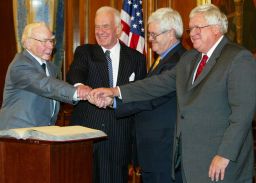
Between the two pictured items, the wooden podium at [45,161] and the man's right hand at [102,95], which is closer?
the wooden podium at [45,161]

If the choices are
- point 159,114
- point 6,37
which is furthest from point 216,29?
point 6,37

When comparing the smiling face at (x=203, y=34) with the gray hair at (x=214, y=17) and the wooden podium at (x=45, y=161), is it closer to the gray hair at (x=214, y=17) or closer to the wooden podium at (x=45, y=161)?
the gray hair at (x=214, y=17)

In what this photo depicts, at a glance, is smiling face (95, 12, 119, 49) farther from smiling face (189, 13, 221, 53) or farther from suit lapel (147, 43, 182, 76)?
smiling face (189, 13, 221, 53)

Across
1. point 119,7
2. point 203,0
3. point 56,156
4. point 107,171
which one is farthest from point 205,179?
point 119,7

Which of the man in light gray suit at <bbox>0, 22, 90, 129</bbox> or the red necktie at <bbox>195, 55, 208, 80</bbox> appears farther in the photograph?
the man in light gray suit at <bbox>0, 22, 90, 129</bbox>

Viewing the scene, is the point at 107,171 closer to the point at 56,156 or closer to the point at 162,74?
the point at 162,74

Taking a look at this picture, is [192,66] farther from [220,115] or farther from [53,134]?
[53,134]

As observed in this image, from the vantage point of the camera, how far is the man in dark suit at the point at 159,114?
3.69 m

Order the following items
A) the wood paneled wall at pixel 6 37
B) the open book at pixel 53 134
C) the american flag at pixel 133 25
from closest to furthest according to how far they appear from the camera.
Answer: the open book at pixel 53 134 < the american flag at pixel 133 25 < the wood paneled wall at pixel 6 37

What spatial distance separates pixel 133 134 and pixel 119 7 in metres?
2.89

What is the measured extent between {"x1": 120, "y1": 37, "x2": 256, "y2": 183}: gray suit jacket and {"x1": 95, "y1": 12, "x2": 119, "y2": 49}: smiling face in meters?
1.15

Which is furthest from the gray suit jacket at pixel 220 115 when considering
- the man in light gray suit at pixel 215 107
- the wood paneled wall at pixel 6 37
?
the wood paneled wall at pixel 6 37

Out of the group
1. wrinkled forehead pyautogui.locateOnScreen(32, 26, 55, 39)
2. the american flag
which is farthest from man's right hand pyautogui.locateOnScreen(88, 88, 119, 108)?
the american flag

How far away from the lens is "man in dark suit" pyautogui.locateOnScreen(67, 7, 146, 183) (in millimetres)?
4027
